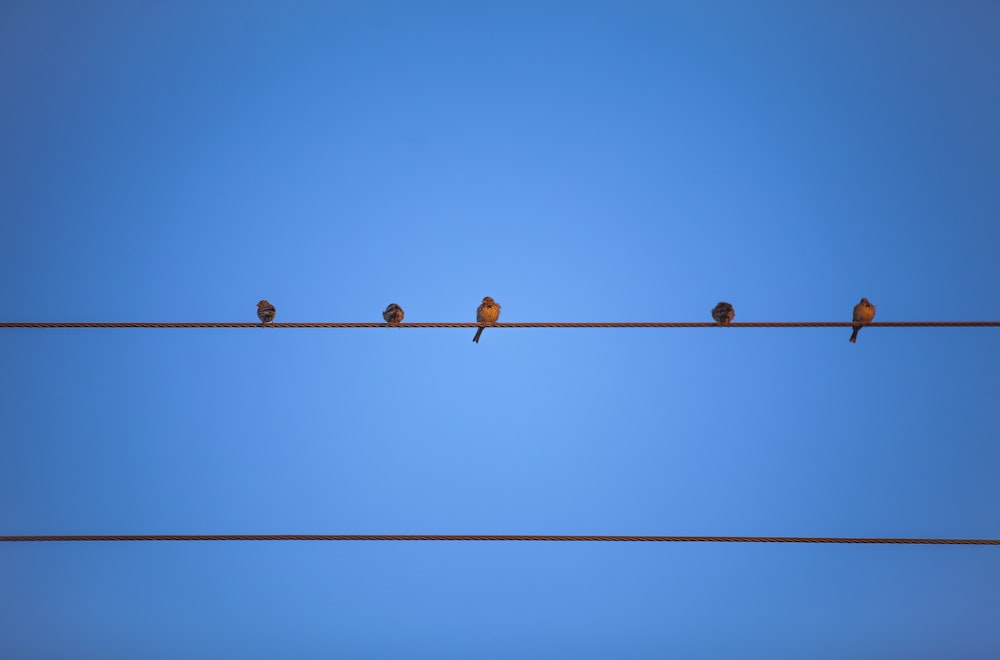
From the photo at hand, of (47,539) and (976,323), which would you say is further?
(976,323)

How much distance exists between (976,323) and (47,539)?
8438 millimetres

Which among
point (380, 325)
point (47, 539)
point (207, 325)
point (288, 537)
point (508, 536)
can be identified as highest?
point (380, 325)

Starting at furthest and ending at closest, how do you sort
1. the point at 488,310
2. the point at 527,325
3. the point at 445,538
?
the point at 488,310 → the point at 527,325 → the point at 445,538

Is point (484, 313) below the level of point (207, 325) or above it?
above

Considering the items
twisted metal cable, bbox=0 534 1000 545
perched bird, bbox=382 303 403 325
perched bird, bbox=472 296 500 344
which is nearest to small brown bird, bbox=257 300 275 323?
perched bird, bbox=382 303 403 325

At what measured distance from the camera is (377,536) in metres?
8.13

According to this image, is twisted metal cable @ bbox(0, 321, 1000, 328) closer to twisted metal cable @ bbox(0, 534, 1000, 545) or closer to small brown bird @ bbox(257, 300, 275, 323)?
twisted metal cable @ bbox(0, 534, 1000, 545)

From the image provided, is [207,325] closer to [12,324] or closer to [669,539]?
[12,324]

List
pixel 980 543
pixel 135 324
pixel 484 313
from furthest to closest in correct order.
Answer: pixel 484 313 < pixel 135 324 < pixel 980 543

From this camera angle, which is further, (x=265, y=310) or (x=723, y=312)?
(x=265, y=310)

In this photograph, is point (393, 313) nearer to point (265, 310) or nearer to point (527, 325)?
point (265, 310)

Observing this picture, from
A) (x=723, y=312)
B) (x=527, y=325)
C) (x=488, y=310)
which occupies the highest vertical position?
(x=723, y=312)

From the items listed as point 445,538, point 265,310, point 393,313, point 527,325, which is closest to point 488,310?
point 393,313

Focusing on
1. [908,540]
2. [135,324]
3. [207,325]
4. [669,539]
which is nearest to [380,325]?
[207,325]
